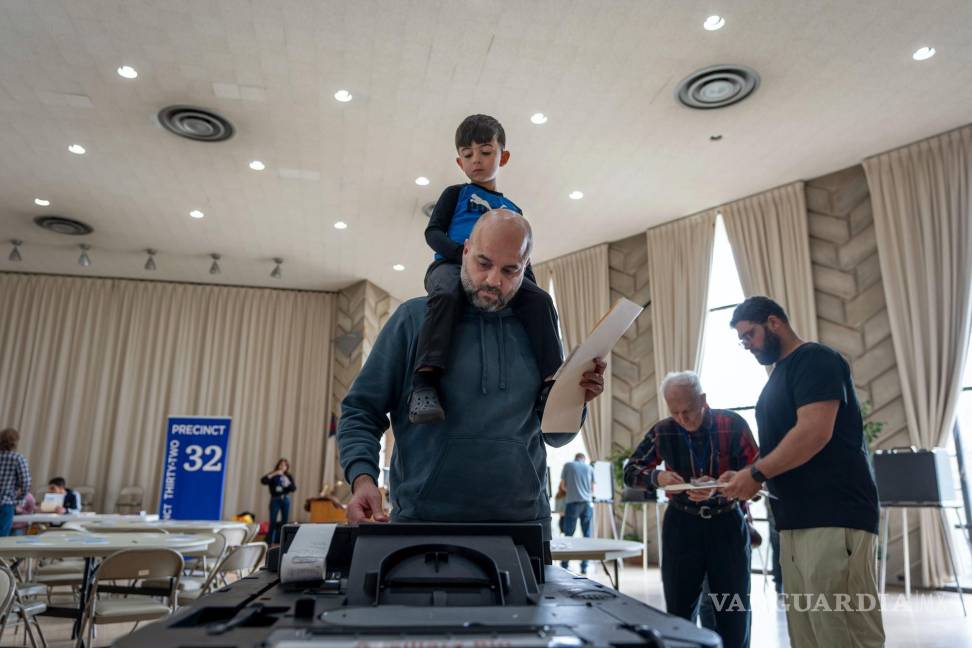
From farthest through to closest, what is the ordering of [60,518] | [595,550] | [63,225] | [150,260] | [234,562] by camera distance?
[150,260]
[63,225]
[60,518]
[234,562]
[595,550]

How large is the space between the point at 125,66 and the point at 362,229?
182 inches

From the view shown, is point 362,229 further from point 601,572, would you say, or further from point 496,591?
point 496,591

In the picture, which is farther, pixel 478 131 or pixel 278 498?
pixel 278 498

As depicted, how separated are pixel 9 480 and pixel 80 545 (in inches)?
156

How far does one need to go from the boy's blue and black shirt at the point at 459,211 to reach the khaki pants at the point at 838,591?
1.43 m

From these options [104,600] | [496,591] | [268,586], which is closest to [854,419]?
[496,591]

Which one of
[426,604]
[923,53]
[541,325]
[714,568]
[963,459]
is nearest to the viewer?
[426,604]

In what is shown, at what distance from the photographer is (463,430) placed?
1321mm

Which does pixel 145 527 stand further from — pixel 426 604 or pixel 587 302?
pixel 587 302

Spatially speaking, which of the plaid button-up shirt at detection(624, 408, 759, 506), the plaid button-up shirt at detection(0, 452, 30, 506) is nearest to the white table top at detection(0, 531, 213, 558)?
the plaid button-up shirt at detection(624, 408, 759, 506)

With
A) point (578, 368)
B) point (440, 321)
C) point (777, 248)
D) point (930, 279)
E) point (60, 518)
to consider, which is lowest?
point (60, 518)

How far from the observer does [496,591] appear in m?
0.86

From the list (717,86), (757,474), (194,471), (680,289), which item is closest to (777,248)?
(680,289)

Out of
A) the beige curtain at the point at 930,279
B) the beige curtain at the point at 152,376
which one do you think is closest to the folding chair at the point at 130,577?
the beige curtain at the point at 930,279
